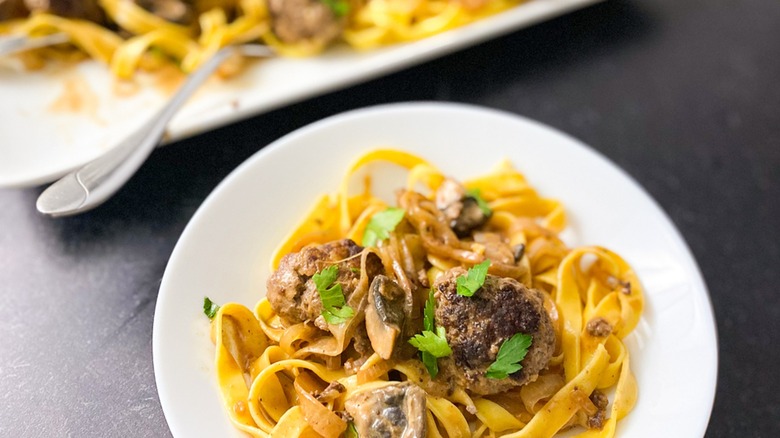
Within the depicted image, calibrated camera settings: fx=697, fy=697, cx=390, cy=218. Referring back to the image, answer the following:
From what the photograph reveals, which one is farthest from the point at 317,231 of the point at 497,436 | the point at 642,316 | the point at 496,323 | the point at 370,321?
the point at 642,316

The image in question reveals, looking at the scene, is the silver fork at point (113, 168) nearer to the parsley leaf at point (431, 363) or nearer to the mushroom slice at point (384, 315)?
the mushroom slice at point (384, 315)

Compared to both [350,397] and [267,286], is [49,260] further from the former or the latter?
[350,397]

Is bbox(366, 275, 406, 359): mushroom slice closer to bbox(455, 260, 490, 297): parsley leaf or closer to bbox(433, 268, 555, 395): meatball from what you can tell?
bbox(433, 268, 555, 395): meatball

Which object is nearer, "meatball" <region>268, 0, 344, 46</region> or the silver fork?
the silver fork

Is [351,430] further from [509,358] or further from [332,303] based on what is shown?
[509,358]

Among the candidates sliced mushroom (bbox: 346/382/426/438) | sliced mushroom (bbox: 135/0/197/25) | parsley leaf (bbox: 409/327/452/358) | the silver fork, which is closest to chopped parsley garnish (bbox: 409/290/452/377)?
parsley leaf (bbox: 409/327/452/358)

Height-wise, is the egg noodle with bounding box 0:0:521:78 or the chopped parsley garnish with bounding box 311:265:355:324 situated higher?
the egg noodle with bounding box 0:0:521:78
